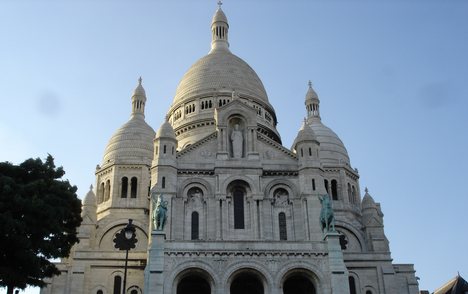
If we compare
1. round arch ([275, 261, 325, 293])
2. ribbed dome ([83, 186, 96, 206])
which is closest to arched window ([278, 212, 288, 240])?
round arch ([275, 261, 325, 293])

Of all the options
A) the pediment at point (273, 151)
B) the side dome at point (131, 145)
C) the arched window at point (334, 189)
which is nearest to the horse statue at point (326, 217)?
the pediment at point (273, 151)

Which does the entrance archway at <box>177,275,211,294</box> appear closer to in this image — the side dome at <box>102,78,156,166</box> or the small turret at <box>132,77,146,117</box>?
the side dome at <box>102,78,156,166</box>

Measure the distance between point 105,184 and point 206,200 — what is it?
50.0ft

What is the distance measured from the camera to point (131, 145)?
5891 centimetres

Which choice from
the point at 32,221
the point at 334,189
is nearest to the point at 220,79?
the point at 334,189

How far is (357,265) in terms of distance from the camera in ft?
Answer: 167

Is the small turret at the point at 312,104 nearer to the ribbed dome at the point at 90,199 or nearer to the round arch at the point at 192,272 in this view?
the ribbed dome at the point at 90,199

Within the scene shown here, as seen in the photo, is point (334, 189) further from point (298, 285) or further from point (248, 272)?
point (248, 272)

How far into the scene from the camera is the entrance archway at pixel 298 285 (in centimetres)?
4191

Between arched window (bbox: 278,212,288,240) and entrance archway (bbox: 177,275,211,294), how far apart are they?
263 inches

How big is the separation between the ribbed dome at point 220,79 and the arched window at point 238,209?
17.3 meters

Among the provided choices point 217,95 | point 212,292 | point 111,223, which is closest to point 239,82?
point 217,95

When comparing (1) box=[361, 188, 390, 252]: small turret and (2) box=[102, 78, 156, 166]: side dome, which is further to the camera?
(2) box=[102, 78, 156, 166]: side dome

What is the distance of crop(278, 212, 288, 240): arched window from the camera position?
4544 cm
